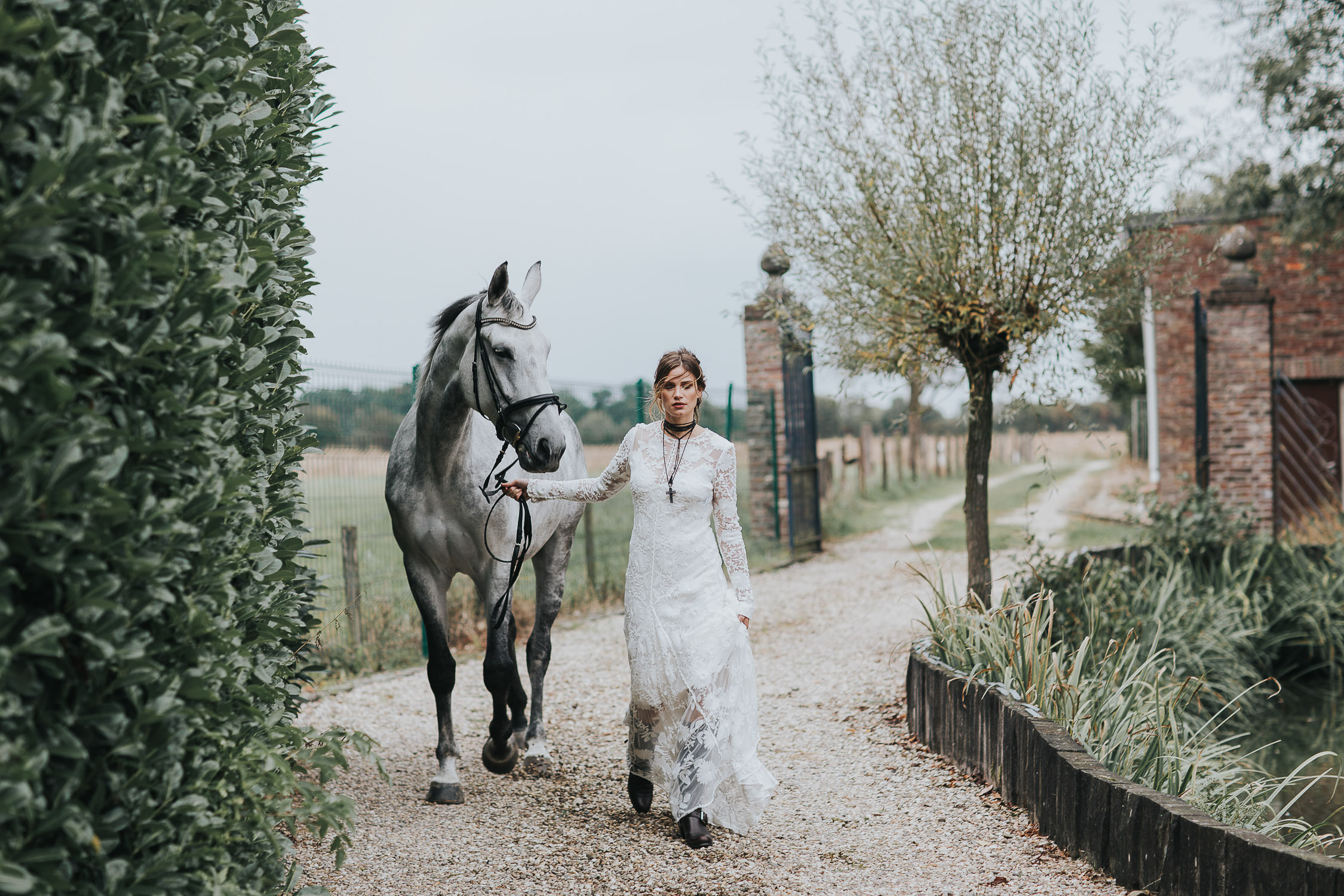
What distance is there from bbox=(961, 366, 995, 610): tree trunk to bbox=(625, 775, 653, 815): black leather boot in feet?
10.9

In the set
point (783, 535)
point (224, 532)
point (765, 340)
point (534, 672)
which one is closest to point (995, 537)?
point (783, 535)

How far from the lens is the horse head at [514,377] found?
3.89m

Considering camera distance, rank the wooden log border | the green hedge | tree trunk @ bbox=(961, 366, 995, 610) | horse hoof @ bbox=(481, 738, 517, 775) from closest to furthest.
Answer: the green hedge
the wooden log border
horse hoof @ bbox=(481, 738, 517, 775)
tree trunk @ bbox=(961, 366, 995, 610)

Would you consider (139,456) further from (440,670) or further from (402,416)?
(402,416)

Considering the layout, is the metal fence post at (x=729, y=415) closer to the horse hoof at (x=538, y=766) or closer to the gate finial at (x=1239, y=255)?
the gate finial at (x=1239, y=255)

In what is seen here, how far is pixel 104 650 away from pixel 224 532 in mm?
548

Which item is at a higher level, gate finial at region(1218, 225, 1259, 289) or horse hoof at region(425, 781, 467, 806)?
gate finial at region(1218, 225, 1259, 289)

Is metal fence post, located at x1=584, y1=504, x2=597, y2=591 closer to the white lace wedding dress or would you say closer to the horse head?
the horse head

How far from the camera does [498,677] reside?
14.8ft

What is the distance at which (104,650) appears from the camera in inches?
75.8

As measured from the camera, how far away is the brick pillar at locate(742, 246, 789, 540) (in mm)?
12469

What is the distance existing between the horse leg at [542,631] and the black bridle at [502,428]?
641mm

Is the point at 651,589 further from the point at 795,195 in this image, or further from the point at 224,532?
the point at 795,195

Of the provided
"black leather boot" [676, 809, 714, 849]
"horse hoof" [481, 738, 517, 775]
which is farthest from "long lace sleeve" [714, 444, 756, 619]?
"horse hoof" [481, 738, 517, 775]
